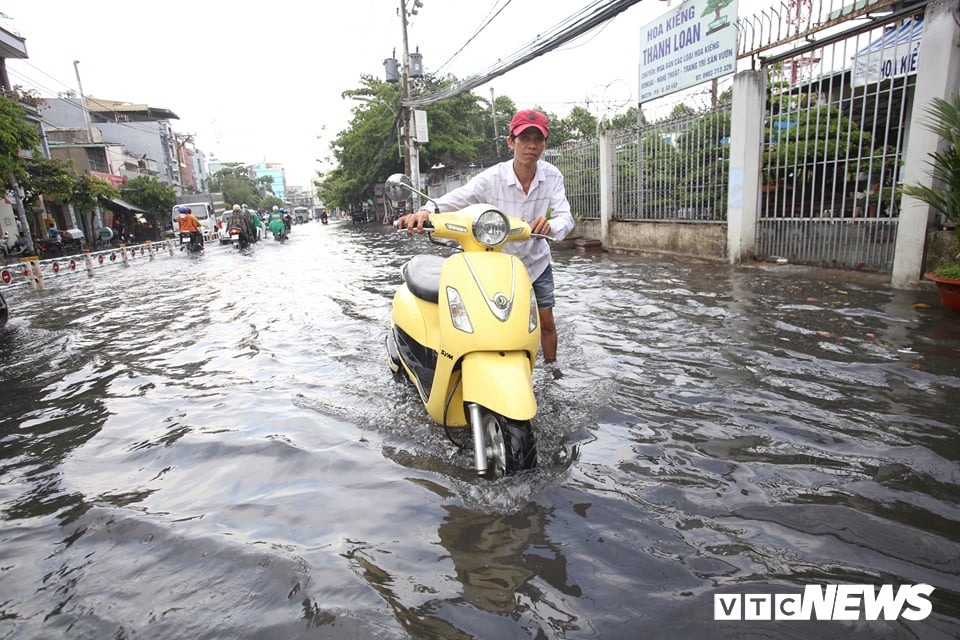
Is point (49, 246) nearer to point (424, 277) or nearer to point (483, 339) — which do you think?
point (424, 277)

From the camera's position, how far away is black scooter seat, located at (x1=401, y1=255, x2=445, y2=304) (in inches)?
117

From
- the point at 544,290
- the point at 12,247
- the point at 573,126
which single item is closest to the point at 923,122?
the point at 544,290

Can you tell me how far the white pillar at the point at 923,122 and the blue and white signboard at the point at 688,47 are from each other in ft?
9.67

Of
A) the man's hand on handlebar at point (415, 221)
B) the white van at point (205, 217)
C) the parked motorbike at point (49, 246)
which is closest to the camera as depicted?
the man's hand on handlebar at point (415, 221)

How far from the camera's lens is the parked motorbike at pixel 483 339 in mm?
2379

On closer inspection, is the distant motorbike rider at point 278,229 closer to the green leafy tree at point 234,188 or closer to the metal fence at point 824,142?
the metal fence at point 824,142

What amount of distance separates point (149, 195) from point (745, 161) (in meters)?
34.5

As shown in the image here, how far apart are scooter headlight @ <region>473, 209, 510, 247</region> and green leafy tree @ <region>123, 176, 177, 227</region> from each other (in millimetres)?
36035

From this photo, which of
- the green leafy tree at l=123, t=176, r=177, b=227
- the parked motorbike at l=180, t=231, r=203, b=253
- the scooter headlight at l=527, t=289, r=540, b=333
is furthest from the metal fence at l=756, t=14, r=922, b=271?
the green leafy tree at l=123, t=176, r=177, b=227

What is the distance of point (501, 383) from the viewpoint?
2.33 metres

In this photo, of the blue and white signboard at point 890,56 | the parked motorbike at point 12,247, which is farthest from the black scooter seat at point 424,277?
the parked motorbike at point 12,247

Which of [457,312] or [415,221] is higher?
[415,221]

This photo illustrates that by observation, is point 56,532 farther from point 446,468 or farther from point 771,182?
point 771,182

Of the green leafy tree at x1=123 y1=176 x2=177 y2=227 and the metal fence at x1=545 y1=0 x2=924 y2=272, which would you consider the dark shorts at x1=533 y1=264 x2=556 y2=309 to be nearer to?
the metal fence at x1=545 y1=0 x2=924 y2=272
